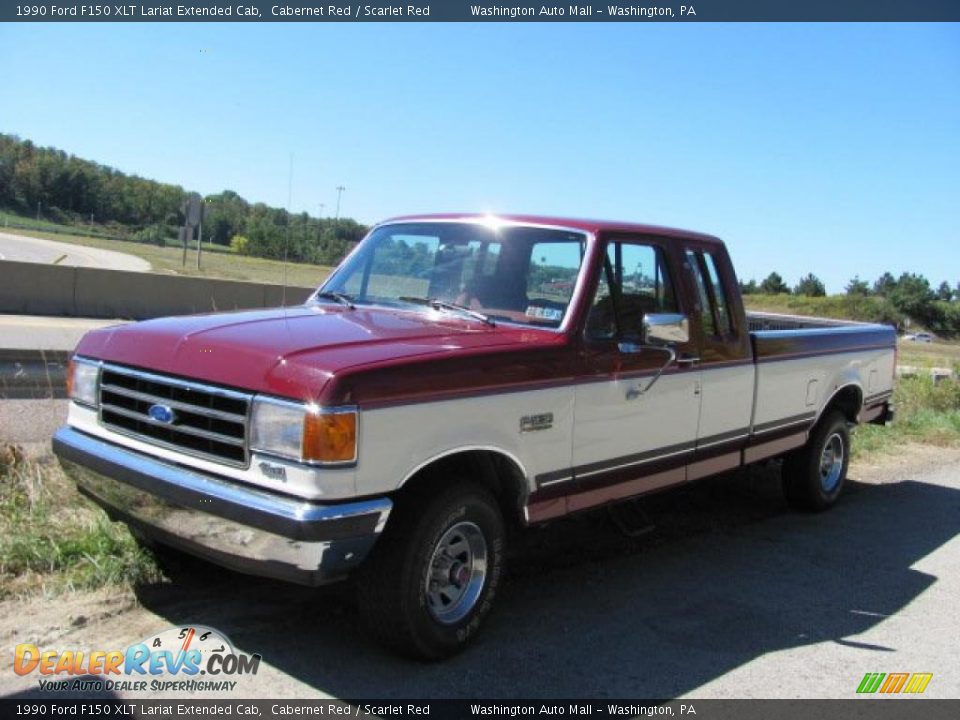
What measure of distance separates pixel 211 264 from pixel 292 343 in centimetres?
3362

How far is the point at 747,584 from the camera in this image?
5.14 metres

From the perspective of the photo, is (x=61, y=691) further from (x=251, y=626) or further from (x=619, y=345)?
(x=619, y=345)

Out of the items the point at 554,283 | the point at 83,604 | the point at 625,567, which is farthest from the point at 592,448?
the point at 83,604

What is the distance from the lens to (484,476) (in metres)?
4.00

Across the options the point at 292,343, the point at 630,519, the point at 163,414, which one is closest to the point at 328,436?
the point at 292,343

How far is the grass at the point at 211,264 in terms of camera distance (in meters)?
26.0

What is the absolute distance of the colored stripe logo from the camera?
3.86 meters

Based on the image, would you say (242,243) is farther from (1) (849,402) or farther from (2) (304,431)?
(1) (849,402)

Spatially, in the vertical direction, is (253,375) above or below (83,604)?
above

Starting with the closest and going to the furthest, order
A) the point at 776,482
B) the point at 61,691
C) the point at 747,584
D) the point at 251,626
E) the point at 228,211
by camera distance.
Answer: the point at 61,691 < the point at 251,626 < the point at 747,584 < the point at 228,211 < the point at 776,482

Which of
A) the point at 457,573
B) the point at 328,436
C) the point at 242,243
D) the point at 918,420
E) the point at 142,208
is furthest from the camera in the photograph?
the point at 142,208

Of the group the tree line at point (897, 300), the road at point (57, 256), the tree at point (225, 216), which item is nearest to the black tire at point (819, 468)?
the tree at point (225, 216)

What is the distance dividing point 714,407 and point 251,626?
3044 mm

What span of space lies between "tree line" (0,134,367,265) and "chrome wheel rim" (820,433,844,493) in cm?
422
